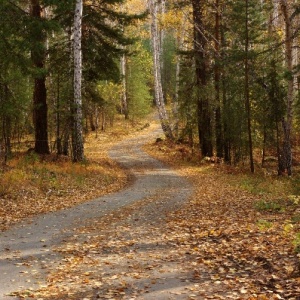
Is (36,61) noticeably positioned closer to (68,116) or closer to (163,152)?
(68,116)

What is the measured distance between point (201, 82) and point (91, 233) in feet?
53.2

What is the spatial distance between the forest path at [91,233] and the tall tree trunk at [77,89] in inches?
125

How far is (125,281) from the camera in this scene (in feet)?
20.6

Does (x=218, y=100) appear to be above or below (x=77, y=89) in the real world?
below

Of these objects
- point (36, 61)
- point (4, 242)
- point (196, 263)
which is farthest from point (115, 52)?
point (196, 263)

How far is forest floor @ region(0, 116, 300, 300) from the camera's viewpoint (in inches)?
229

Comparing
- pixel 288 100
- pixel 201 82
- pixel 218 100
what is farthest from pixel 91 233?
pixel 201 82

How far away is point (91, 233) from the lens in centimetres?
924

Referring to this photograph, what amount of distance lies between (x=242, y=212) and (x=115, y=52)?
12772 millimetres

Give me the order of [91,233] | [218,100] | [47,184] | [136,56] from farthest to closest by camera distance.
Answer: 1. [136,56]
2. [218,100]
3. [47,184]
4. [91,233]

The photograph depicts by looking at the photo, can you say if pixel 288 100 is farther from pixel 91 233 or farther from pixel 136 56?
pixel 91 233

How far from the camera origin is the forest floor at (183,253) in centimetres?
582

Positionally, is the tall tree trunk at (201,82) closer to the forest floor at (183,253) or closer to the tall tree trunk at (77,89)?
the tall tree trunk at (77,89)

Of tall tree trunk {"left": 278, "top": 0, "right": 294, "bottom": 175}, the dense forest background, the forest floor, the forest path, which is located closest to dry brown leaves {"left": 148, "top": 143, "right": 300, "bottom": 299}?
the forest floor
